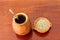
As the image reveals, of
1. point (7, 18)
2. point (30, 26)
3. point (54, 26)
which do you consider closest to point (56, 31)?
point (54, 26)

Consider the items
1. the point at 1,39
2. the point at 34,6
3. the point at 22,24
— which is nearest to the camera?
the point at 22,24

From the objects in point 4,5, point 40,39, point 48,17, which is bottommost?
point 40,39

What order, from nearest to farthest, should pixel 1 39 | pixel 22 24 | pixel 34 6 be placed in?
pixel 22 24
pixel 1 39
pixel 34 6

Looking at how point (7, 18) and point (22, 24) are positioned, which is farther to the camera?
point (7, 18)

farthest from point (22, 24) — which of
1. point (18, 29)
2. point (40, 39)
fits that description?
point (40, 39)

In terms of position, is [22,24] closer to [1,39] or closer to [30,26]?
[30,26]

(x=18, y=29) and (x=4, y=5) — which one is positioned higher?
(x=4, y=5)

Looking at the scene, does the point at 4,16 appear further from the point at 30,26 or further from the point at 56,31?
the point at 56,31
